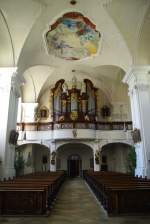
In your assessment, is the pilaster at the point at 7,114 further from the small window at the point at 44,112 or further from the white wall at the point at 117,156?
the white wall at the point at 117,156

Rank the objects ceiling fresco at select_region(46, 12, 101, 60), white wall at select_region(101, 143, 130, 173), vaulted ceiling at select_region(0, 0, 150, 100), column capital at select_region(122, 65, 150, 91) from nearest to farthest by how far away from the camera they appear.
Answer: vaulted ceiling at select_region(0, 0, 150, 100), column capital at select_region(122, 65, 150, 91), ceiling fresco at select_region(46, 12, 101, 60), white wall at select_region(101, 143, 130, 173)

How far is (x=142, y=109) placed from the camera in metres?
11.1

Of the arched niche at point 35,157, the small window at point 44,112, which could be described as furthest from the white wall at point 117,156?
the small window at point 44,112

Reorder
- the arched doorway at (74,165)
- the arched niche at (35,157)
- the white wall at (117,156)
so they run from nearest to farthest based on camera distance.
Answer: the white wall at (117,156), the arched niche at (35,157), the arched doorway at (74,165)

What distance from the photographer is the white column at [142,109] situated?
10.5 metres

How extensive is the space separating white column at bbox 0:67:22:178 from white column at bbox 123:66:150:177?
6451 mm

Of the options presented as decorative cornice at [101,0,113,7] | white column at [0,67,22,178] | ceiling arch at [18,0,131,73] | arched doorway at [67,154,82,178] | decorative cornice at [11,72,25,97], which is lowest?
arched doorway at [67,154,82,178]

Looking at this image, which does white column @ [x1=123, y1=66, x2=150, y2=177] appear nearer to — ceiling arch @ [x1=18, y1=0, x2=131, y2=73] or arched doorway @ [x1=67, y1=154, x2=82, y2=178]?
ceiling arch @ [x1=18, y1=0, x2=131, y2=73]

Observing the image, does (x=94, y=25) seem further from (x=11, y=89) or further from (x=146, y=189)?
(x=146, y=189)

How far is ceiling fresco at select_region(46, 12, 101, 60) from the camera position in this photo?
11695 mm

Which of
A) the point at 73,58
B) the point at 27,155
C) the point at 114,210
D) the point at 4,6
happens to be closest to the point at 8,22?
the point at 4,6

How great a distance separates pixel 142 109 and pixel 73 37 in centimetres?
595

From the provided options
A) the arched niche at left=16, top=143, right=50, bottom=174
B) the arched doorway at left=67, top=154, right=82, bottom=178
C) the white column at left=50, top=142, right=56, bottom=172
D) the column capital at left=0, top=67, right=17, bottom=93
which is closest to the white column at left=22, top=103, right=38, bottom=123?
the arched niche at left=16, top=143, right=50, bottom=174

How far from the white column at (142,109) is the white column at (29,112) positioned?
10790mm
